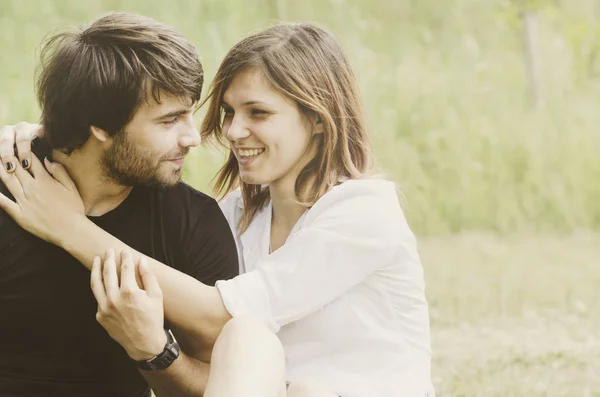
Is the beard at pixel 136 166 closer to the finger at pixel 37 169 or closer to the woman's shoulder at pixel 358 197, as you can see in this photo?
the finger at pixel 37 169

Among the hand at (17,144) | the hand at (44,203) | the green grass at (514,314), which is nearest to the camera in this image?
the hand at (44,203)

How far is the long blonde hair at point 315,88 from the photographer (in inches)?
123

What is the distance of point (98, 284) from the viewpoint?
2680 millimetres

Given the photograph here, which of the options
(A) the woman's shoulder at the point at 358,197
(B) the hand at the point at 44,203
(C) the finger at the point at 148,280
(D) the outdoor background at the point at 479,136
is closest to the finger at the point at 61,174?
(B) the hand at the point at 44,203

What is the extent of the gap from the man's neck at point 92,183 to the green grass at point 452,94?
A: 4.13 m

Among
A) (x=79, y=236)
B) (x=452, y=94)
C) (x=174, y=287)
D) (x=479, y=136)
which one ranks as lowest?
(x=479, y=136)

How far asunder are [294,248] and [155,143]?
477mm

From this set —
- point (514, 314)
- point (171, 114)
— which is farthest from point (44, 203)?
point (514, 314)

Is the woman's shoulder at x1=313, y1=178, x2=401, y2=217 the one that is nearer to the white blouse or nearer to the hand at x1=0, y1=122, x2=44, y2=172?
the white blouse

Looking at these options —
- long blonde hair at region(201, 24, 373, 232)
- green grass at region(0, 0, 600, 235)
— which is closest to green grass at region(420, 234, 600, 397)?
green grass at region(0, 0, 600, 235)

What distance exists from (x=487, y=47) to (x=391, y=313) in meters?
7.02

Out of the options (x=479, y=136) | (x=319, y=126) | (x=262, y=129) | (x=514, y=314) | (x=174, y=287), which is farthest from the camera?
(x=479, y=136)

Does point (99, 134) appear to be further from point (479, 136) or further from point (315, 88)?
point (479, 136)

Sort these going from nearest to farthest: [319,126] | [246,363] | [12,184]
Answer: [246,363], [12,184], [319,126]
